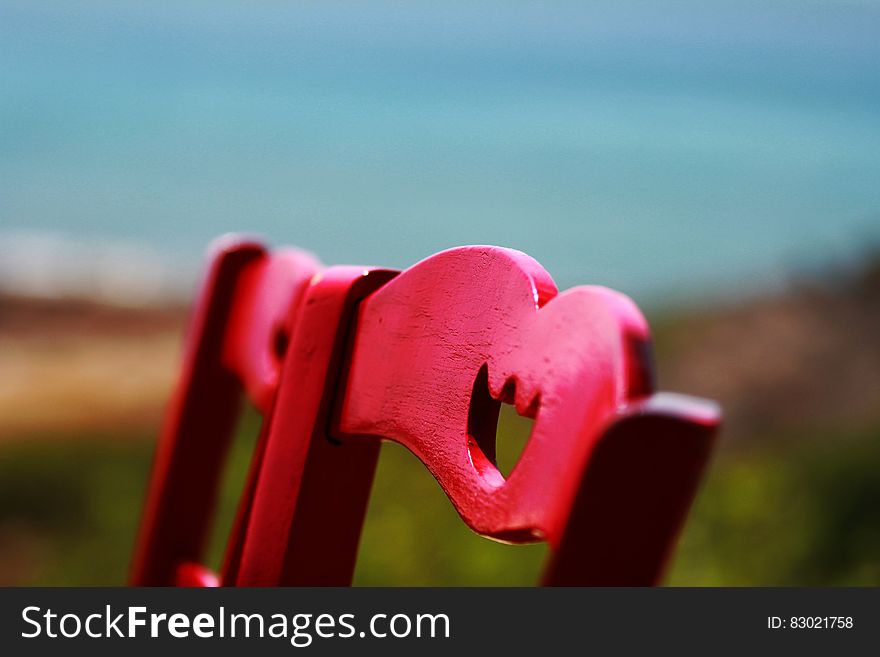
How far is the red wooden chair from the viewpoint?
32 cm

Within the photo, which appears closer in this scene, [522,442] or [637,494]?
[637,494]

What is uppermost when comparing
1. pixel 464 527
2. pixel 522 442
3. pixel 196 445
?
pixel 196 445

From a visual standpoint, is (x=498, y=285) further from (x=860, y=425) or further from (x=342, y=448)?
(x=860, y=425)

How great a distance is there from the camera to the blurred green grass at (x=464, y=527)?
→ 7.68ft

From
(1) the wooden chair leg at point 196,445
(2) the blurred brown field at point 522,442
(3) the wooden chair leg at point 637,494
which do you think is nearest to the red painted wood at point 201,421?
(1) the wooden chair leg at point 196,445

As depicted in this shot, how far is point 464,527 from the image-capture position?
2.58 m

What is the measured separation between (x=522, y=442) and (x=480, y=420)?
2.44m

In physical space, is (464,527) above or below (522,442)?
below

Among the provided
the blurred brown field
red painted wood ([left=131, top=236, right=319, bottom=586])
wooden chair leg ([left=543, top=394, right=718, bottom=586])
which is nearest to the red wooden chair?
wooden chair leg ([left=543, top=394, right=718, bottom=586])

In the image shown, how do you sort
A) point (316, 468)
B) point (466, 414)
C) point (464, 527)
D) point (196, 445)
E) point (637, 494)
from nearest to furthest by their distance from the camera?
1. point (637, 494)
2. point (466, 414)
3. point (316, 468)
4. point (196, 445)
5. point (464, 527)

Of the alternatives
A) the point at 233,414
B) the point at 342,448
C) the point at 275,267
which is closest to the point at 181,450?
the point at 233,414

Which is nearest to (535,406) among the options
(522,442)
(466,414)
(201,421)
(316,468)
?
(466,414)

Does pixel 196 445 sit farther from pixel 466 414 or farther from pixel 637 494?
pixel 637 494

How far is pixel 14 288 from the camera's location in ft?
13.1
